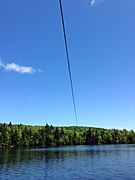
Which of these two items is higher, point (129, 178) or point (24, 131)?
point (24, 131)

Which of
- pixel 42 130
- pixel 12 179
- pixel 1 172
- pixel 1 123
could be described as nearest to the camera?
pixel 12 179

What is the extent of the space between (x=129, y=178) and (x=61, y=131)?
517ft

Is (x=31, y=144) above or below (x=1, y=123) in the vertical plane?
below

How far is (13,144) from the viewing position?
166 m

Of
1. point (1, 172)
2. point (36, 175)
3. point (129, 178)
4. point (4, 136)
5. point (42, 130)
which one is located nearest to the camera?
point (129, 178)

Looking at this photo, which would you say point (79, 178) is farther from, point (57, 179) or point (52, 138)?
point (52, 138)

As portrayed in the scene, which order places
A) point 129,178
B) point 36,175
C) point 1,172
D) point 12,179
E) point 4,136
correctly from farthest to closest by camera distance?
point 4,136, point 1,172, point 36,175, point 12,179, point 129,178

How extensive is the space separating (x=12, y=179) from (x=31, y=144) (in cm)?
13811

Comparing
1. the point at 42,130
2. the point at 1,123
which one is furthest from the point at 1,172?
the point at 42,130

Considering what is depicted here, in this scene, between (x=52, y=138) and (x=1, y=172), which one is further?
(x=52, y=138)

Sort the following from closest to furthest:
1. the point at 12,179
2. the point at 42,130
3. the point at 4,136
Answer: the point at 12,179 → the point at 4,136 → the point at 42,130

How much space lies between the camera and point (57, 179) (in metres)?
41.7

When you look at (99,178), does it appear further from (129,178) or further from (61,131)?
(61,131)

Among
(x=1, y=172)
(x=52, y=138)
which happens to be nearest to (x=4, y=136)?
(x=52, y=138)
